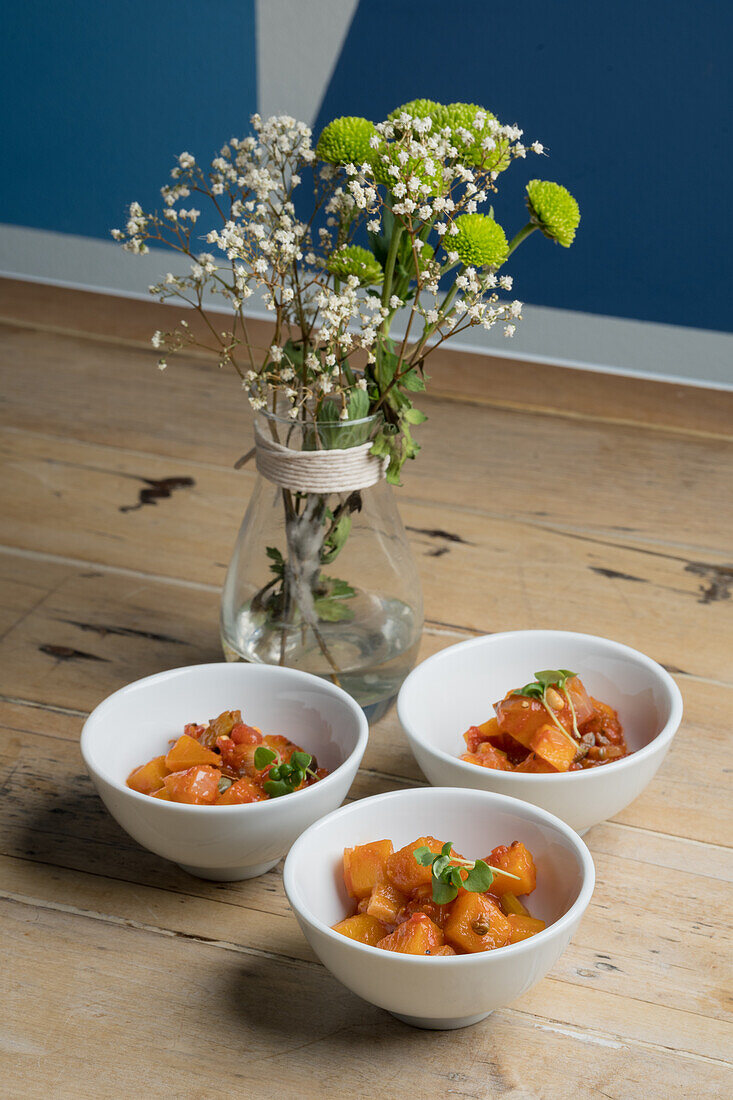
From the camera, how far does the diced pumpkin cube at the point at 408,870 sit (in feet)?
2.34

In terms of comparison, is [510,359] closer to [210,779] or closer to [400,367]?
[400,367]

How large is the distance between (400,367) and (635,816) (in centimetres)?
41

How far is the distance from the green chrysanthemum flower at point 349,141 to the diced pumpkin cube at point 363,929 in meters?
0.53

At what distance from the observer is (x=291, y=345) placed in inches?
36.9

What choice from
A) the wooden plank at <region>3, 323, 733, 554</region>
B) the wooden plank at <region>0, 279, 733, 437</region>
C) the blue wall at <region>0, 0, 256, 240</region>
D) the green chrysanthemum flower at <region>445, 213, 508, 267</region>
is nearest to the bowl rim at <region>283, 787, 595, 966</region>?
the green chrysanthemum flower at <region>445, 213, 508, 267</region>

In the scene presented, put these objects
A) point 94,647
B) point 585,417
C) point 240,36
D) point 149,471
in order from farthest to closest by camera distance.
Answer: point 240,36, point 585,417, point 149,471, point 94,647

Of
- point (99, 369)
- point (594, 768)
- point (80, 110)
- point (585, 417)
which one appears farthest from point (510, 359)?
point (594, 768)

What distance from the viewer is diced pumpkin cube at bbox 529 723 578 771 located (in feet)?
2.73

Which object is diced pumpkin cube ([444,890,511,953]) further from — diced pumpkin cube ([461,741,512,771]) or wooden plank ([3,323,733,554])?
wooden plank ([3,323,733,554])

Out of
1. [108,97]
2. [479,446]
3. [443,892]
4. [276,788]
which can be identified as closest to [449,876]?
[443,892]

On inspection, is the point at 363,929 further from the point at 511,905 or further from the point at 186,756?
the point at 186,756

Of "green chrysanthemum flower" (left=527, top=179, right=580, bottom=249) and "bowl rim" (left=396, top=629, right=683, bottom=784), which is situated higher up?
"green chrysanthemum flower" (left=527, top=179, right=580, bottom=249)

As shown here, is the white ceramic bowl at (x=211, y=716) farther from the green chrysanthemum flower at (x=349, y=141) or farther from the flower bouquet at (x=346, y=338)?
the green chrysanthemum flower at (x=349, y=141)

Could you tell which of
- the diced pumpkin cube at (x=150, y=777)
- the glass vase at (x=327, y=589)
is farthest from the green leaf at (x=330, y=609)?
the diced pumpkin cube at (x=150, y=777)
